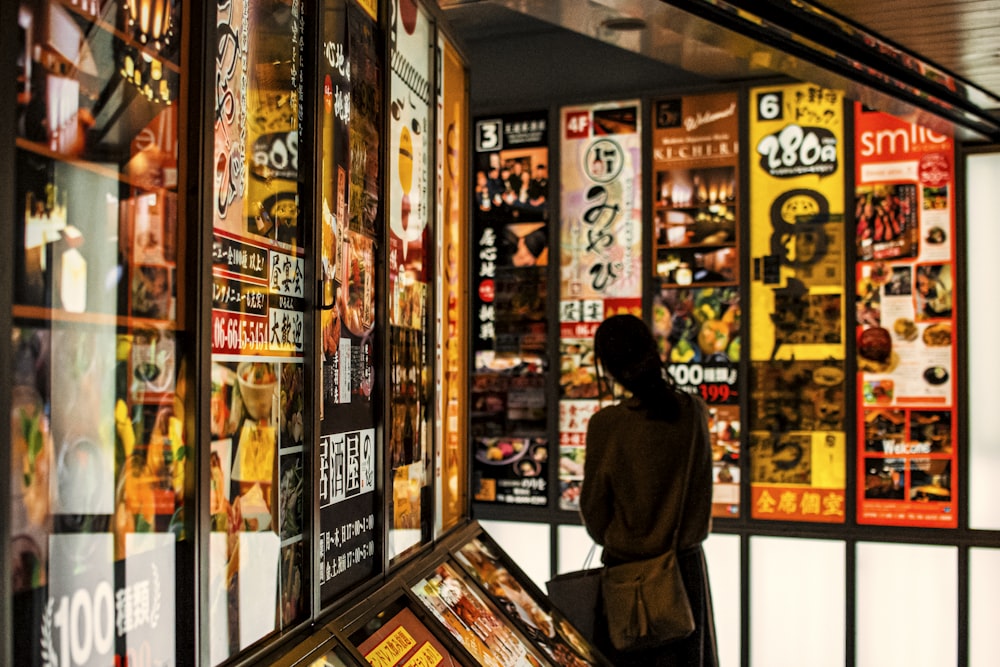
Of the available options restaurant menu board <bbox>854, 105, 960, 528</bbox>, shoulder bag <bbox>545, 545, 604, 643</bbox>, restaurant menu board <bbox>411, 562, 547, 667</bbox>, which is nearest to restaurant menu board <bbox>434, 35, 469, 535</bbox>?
restaurant menu board <bbox>411, 562, 547, 667</bbox>

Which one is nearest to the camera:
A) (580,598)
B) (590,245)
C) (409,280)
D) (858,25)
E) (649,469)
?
(409,280)

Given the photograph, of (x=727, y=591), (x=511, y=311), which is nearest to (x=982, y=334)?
(x=727, y=591)

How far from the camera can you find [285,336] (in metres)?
1.86

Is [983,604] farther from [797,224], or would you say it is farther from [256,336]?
[256,336]

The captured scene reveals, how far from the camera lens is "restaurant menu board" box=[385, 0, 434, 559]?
251 centimetres

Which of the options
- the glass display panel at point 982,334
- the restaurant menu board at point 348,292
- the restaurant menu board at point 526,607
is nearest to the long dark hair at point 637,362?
the restaurant menu board at point 526,607

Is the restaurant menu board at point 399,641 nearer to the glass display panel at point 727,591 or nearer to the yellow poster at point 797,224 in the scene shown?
the glass display panel at point 727,591

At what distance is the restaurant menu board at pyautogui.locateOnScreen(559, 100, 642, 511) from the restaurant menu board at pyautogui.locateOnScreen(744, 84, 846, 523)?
69 cm

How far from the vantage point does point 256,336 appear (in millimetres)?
1734

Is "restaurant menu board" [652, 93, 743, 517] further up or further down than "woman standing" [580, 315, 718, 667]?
→ further up

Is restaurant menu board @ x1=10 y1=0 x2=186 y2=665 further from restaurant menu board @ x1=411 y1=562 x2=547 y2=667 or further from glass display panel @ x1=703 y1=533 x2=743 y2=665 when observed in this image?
glass display panel @ x1=703 y1=533 x2=743 y2=665

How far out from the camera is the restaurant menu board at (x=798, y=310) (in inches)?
195

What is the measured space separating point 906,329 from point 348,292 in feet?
12.0

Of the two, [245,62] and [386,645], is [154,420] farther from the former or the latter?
[386,645]
